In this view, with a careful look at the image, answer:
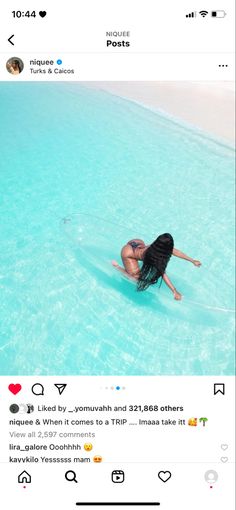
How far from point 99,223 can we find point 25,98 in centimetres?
659

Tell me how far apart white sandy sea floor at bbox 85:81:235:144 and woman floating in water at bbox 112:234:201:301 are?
677 cm

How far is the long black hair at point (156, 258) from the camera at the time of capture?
16.0 feet

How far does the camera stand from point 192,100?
43.1 feet

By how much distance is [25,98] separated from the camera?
1152 cm
